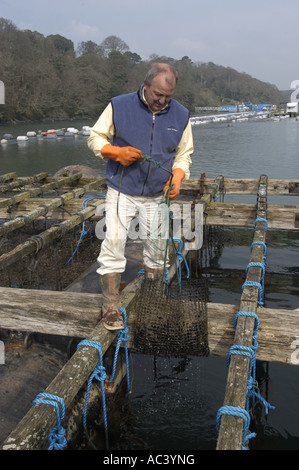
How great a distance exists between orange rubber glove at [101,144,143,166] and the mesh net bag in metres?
1.50

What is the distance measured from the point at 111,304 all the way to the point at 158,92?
2.03 meters

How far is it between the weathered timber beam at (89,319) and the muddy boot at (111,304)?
9.3 inches

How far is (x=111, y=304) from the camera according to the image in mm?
3760

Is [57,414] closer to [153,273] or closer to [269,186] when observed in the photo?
[153,273]

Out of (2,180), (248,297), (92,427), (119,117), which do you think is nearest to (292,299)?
(248,297)

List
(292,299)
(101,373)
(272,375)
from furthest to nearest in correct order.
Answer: (292,299) → (272,375) → (101,373)

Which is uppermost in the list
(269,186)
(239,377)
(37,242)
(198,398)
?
(269,186)

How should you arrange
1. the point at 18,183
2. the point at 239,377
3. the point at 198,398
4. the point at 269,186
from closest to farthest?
the point at 239,377 < the point at 198,398 < the point at 269,186 < the point at 18,183

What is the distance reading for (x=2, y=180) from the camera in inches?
473

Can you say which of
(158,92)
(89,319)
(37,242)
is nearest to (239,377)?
(89,319)

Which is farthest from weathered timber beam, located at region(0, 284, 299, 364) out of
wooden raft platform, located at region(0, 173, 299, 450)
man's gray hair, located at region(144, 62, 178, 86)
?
man's gray hair, located at region(144, 62, 178, 86)

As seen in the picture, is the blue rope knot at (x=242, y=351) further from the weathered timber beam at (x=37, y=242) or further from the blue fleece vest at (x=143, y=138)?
the weathered timber beam at (x=37, y=242)
